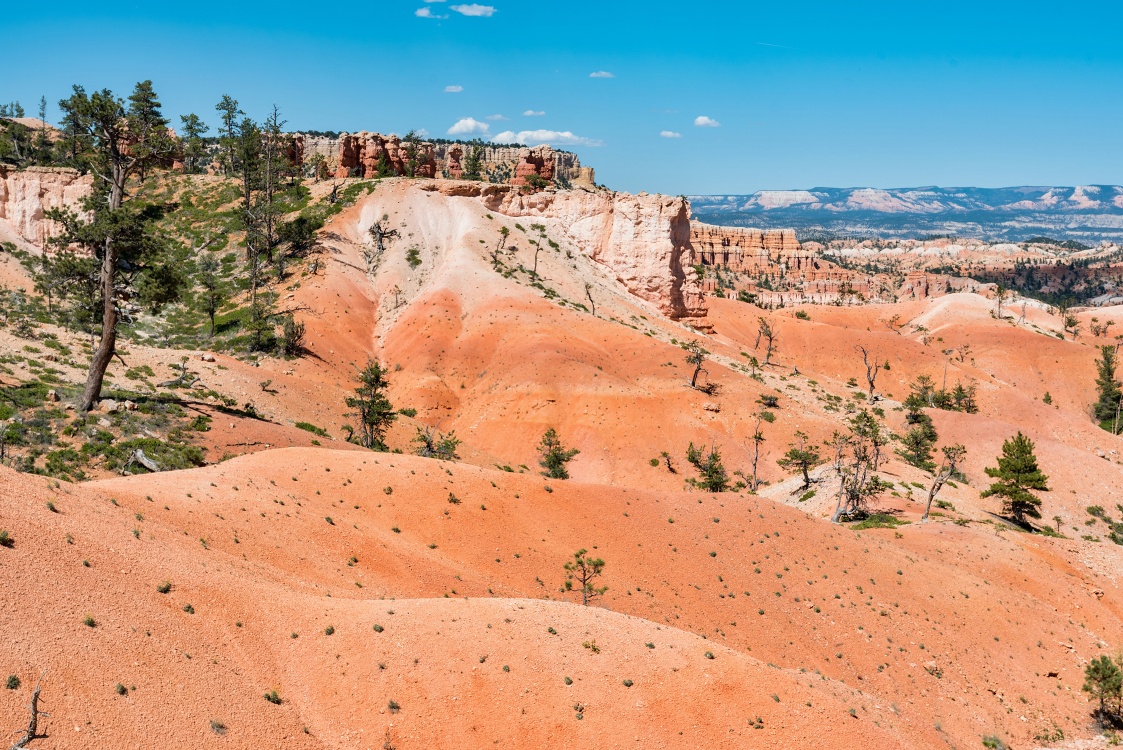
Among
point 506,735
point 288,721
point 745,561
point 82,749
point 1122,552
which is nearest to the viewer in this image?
point 82,749

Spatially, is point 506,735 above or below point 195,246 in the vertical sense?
below

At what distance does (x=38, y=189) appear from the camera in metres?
72.2

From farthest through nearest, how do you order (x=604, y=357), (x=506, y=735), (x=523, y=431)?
(x=604, y=357) < (x=523, y=431) < (x=506, y=735)

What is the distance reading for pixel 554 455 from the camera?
46094mm

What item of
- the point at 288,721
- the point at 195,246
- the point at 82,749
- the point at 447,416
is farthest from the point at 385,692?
the point at 195,246

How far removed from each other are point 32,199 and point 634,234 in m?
60.7

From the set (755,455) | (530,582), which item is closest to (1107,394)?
(755,455)

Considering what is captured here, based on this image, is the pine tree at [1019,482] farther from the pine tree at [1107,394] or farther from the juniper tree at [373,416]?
the pine tree at [1107,394]

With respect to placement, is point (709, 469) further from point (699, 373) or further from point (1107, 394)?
point (1107, 394)

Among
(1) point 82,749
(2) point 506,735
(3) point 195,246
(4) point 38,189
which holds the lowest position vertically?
(2) point 506,735

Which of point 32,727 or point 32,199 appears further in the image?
point 32,199

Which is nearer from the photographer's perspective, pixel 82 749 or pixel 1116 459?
pixel 82 749

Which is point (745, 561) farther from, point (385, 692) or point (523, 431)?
point (523, 431)

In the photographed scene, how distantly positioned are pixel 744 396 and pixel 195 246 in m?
54.9
